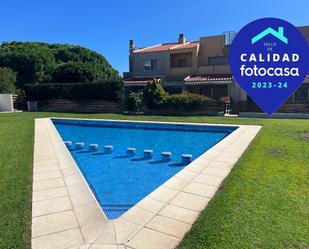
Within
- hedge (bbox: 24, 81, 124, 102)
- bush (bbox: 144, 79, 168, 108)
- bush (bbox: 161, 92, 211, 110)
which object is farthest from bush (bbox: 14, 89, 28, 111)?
bush (bbox: 161, 92, 211, 110)

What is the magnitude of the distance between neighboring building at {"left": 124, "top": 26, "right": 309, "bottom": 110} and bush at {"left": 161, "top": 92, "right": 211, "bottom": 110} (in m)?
4.14

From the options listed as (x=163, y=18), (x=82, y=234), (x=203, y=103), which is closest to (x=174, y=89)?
(x=203, y=103)

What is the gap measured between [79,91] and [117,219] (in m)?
28.3

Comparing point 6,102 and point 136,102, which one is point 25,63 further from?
point 136,102

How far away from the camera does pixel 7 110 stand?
33.8 meters

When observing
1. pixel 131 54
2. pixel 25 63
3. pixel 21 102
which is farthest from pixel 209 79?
pixel 25 63

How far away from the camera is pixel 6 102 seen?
33.8 m

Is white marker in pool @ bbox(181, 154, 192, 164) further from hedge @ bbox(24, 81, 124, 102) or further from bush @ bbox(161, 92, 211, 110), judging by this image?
hedge @ bbox(24, 81, 124, 102)

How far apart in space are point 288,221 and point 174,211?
1.83 metres

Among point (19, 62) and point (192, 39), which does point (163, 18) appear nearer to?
point (192, 39)

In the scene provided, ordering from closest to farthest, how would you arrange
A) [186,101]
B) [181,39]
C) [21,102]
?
[186,101], [21,102], [181,39]

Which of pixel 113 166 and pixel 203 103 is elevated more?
pixel 203 103

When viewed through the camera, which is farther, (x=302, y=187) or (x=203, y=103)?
(x=203, y=103)

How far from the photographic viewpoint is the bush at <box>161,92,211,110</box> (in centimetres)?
2553
